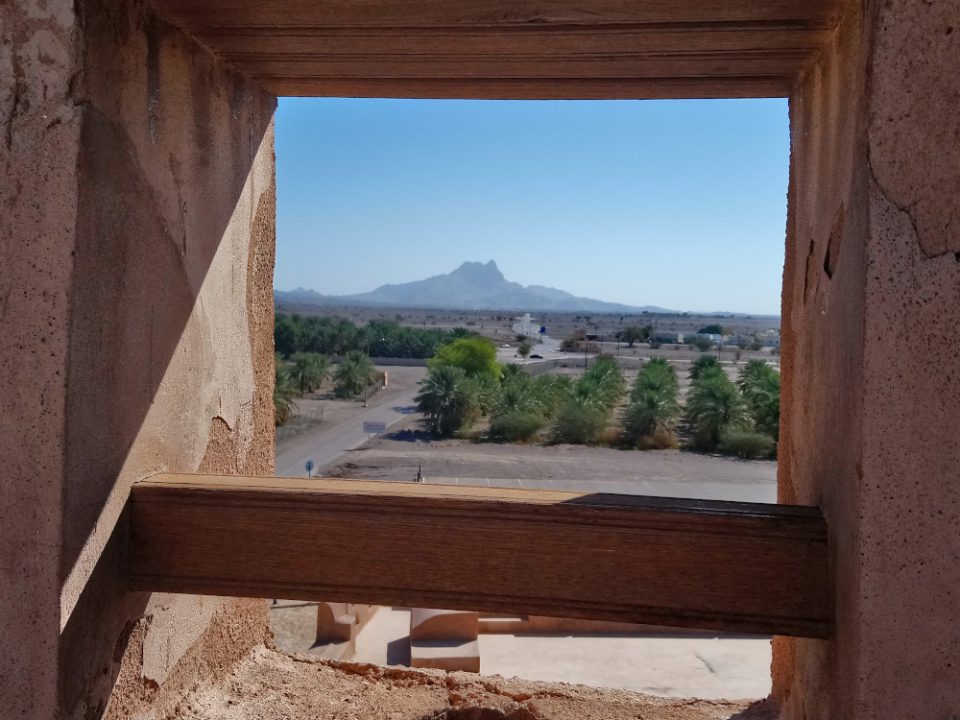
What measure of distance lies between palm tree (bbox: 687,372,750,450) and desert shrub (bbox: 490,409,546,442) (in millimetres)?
4868

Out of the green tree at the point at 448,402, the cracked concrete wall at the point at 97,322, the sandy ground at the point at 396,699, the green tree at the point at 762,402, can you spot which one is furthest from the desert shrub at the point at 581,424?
the cracked concrete wall at the point at 97,322

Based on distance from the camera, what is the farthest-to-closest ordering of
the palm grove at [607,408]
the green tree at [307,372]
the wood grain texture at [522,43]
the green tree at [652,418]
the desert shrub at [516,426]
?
the green tree at [307,372] < the desert shrub at [516,426] < the green tree at [652,418] < the palm grove at [607,408] < the wood grain texture at [522,43]

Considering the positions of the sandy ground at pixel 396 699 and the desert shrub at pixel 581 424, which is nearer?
the sandy ground at pixel 396 699

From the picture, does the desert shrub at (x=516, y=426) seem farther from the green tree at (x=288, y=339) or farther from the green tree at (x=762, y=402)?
the green tree at (x=288, y=339)

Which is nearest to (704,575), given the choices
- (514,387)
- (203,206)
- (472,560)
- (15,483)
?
(472,560)

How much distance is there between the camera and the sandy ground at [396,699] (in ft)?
8.27

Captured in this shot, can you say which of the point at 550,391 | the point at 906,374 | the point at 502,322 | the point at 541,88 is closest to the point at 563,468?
the point at 550,391

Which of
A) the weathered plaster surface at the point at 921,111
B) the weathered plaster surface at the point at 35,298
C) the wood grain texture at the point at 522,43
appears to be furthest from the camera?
the wood grain texture at the point at 522,43

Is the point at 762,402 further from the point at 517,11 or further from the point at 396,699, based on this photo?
the point at 517,11

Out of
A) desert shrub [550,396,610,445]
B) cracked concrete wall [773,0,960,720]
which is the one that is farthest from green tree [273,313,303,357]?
cracked concrete wall [773,0,960,720]

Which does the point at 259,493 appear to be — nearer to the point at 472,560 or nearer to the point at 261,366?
the point at 472,560

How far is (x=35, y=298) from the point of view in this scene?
1771 mm

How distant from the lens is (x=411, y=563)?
198 cm

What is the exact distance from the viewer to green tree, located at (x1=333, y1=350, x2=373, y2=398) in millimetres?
33250
